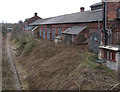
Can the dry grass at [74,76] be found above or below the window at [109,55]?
below

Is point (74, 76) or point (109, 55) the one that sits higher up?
point (109, 55)

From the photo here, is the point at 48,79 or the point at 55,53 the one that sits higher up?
the point at 55,53

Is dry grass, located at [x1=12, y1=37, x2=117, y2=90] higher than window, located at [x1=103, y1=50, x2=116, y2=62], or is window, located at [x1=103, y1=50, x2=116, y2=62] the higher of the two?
window, located at [x1=103, y1=50, x2=116, y2=62]

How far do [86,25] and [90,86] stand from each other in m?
9.93

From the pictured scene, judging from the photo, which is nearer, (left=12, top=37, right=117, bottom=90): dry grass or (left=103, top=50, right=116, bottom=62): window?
(left=12, top=37, right=117, bottom=90): dry grass

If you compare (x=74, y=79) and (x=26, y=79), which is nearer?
(x=74, y=79)

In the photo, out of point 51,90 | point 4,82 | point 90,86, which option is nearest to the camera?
point 90,86

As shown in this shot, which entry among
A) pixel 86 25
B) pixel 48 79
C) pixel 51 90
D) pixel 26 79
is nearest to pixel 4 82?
pixel 26 79

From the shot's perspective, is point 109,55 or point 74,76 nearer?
point 74,76

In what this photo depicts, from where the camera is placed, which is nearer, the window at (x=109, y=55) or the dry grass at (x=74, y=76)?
the dry grass at (x=74, y=76)

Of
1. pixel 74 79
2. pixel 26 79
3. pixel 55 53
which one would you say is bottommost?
pixel 26 79

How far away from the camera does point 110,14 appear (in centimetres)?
1122

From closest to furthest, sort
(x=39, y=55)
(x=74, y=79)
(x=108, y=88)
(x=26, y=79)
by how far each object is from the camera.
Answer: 1. (x=108, y=88)
2. (x=74, y=79)
3. (x=26, y=79)
4. (x=39, y=55)

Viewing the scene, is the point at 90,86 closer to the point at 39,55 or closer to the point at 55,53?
the point at 55,53
